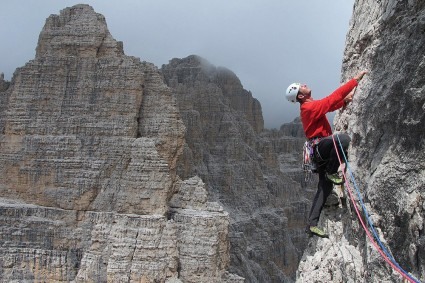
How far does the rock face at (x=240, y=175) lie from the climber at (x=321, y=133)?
23.2 meters

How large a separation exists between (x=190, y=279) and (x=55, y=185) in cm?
617

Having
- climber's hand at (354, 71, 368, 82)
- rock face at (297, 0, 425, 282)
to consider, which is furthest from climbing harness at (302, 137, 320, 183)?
climber's hand at (354, 71, 368, 82)

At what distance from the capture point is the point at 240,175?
38.8 metres

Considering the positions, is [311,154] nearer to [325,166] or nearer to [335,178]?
[325,166]

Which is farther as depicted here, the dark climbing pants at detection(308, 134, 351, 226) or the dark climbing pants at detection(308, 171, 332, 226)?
the dark climbing pants at detection(308, 171, 332, 226)

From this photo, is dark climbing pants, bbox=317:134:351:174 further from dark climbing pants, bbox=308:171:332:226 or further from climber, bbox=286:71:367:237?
dark climbing pants, bbox=308:171:332:226

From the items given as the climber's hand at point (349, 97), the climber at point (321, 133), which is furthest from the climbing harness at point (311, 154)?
the climber's hand at point (349, 97)

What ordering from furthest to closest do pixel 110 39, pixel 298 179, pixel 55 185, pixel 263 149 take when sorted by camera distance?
pixel 298 179, pixel 263 149, pixel 110 39, pixel 55 185

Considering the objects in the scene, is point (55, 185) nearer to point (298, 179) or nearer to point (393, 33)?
point (393, 33)

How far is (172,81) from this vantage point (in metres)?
41.4

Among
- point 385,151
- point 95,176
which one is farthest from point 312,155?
point 95,176

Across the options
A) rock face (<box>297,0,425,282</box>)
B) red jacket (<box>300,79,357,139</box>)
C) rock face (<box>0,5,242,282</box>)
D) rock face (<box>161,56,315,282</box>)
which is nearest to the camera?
rock face (<box>297,0,425,282</box>)

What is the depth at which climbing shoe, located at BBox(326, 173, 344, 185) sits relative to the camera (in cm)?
539

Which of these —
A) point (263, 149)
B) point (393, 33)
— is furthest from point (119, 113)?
point (263, 149)
